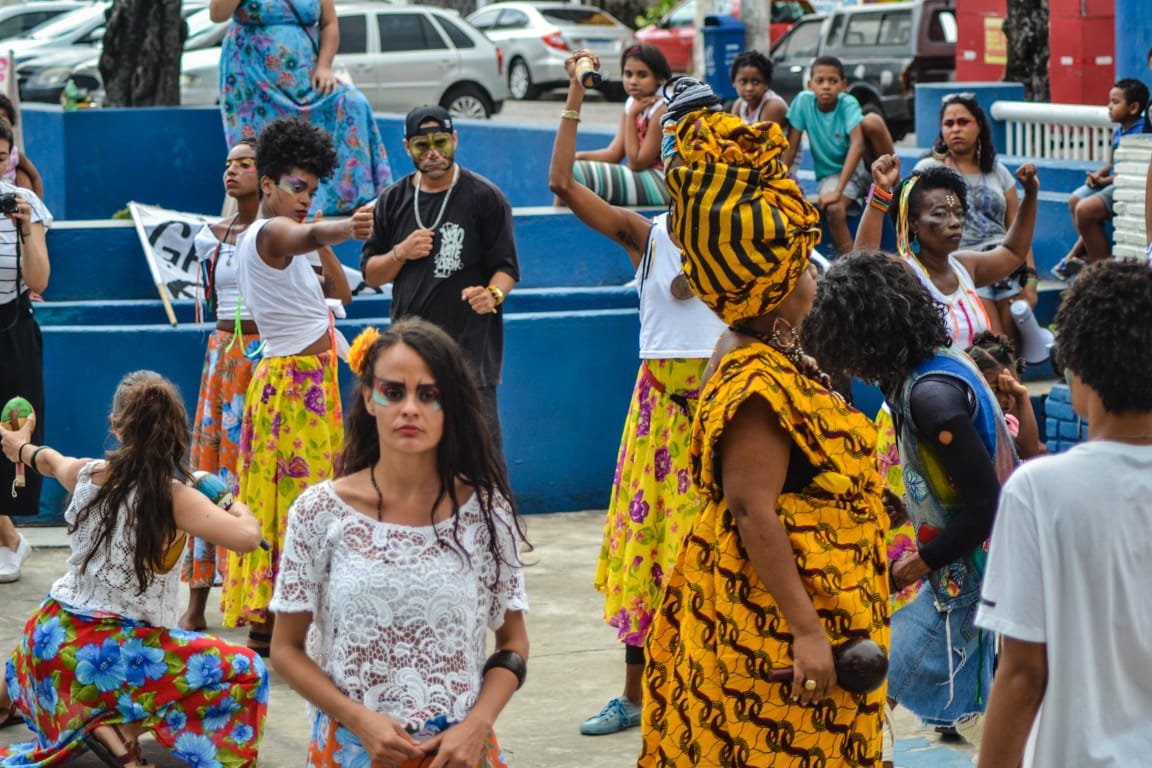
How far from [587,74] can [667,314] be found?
833 millimetres

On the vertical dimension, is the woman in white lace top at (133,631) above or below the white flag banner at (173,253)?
below

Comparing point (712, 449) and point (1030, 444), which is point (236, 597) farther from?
point (712, 449)

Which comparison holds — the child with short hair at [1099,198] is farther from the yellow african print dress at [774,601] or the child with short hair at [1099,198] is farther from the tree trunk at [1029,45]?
the yellow african print dress at [774,601]

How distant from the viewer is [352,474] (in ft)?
11.4

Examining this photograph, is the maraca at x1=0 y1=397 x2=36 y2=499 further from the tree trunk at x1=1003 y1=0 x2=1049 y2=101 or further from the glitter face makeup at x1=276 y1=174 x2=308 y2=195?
the tree trunk at x1=1003 y1=0 x2=1049 y2=101

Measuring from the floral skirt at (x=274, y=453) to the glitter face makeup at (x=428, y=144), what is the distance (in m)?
0.87

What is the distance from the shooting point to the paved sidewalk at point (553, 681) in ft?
17.7

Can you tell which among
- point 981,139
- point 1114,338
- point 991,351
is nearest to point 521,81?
point 981,139

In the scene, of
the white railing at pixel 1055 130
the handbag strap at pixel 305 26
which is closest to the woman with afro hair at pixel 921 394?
the handbag strap at pixel 305 26

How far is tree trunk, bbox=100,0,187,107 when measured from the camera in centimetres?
1559

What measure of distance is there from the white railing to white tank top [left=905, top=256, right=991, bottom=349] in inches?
237

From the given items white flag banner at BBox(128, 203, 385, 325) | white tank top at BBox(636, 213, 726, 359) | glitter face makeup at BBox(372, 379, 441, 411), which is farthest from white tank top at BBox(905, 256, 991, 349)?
white flag banner at BBox(128, 203, 385, 325)

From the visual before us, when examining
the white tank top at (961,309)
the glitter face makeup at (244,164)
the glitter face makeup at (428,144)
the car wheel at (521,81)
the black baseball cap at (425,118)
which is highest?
the car wheel at (521,81)

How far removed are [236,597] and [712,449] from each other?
11.5ft
